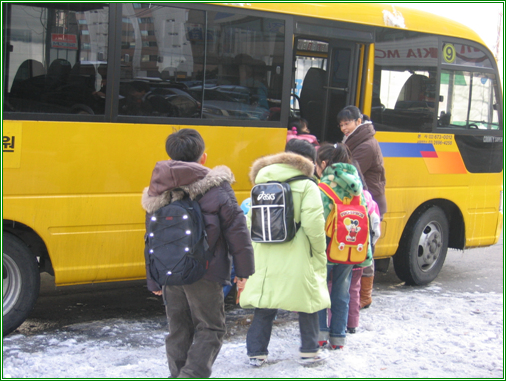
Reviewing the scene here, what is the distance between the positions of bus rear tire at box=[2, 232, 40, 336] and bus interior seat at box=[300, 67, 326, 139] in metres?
3.74

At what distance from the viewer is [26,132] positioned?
4.59 metres

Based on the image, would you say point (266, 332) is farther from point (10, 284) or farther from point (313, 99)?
point (313, 99)

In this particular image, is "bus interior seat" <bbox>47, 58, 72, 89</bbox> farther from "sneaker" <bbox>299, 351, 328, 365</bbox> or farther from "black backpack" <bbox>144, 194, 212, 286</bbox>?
"sneaker" <bbox>299, 351, 328, 365</bbox>

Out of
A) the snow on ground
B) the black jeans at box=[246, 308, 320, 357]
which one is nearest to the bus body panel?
the snow on ground

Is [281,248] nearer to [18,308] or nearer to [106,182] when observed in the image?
[106,182]

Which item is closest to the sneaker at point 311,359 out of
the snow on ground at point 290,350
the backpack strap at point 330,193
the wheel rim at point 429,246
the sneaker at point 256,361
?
the snow on ground at point 290,350

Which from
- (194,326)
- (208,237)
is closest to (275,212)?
(208,237)

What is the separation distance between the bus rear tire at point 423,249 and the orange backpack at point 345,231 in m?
2.53

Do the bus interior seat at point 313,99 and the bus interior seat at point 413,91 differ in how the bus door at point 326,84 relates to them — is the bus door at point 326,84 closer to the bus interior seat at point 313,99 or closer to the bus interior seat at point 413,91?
the bus interior seat at point 313,99

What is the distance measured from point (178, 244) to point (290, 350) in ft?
6.20

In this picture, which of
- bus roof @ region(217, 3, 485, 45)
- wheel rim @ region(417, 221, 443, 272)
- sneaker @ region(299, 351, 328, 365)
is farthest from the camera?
wheel rim @ region(417, 221, 443, 272)

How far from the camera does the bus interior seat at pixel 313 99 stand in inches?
275

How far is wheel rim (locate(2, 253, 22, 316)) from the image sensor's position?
185 inches

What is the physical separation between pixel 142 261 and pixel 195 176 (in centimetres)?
196
